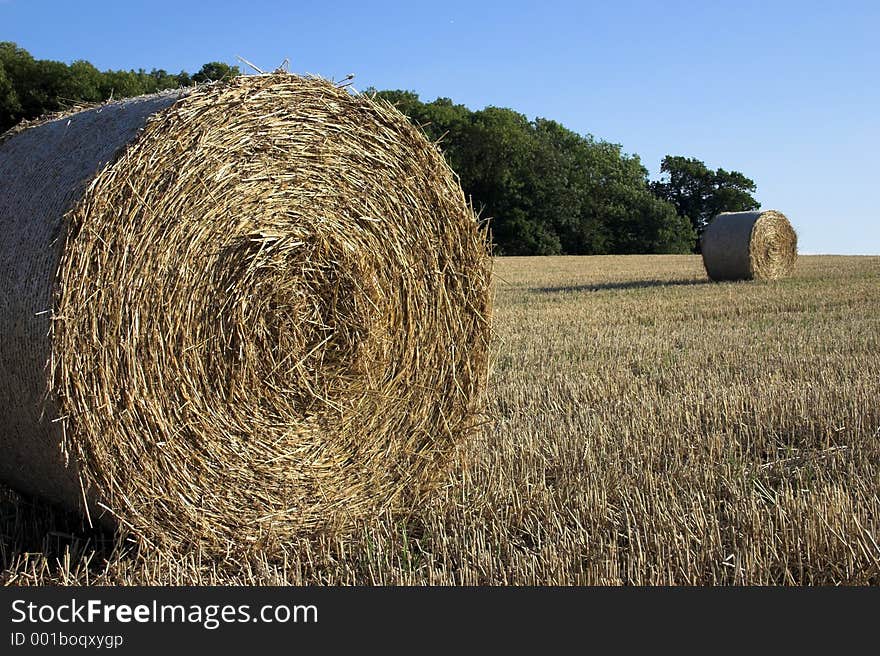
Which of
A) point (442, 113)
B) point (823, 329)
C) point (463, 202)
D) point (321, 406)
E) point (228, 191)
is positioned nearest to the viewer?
point (228, 191)

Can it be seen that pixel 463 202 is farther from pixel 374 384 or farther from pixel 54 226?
pixel 54 226

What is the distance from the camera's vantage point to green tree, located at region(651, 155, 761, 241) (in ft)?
187

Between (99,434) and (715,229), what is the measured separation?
1526cm

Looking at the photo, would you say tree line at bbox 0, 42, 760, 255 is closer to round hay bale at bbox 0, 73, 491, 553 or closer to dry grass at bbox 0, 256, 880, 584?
dry grass at bbox 0, 256, 880, 584

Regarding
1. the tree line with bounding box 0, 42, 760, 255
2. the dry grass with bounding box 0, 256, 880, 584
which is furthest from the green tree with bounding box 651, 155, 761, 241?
the dry grass with bounding box 0, 256, 880, 584

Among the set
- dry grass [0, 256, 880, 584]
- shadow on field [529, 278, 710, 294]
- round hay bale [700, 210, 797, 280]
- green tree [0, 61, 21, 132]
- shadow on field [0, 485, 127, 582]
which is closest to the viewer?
dry grass [0, 256, 880, 584]

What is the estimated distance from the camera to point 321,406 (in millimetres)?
4238

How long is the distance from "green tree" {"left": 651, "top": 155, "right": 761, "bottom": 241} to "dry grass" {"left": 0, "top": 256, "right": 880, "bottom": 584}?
51.5 m

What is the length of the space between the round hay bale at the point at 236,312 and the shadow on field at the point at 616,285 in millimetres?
11153

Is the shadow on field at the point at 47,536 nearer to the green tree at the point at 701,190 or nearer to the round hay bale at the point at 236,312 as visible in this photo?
the round hay bale at the point at 236,312

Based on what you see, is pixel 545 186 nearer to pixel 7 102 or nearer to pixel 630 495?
pixel 7 102

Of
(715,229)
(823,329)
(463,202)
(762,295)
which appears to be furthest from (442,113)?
(463,202)

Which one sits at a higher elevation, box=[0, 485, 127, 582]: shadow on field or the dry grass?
the dry grass

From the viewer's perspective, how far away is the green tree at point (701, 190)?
2239 inches
